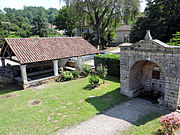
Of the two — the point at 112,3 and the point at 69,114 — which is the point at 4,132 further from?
the point at 112,3

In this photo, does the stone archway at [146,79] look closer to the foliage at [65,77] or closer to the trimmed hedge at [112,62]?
the trimmed hedge at [112,62]

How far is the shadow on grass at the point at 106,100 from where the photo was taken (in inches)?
381

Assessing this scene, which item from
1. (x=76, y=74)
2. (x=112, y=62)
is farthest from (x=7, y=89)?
(x=112, y=62)

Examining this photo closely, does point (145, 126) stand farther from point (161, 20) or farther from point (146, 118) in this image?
point (161, 20)

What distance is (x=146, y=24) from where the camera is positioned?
25.2 meters

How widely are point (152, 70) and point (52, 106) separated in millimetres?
7748

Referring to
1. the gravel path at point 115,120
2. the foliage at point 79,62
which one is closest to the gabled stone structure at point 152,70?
the gravel path at point 115,120

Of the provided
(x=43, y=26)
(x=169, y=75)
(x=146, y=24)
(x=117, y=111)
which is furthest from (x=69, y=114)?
(x=43, y=26)

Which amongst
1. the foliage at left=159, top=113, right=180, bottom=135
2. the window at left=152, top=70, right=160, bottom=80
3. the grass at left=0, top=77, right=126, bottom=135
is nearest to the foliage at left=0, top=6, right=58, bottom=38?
the grass at left=0, top=77, right=126, bottom=135

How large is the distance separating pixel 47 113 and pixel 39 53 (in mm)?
7994

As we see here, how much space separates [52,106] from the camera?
10094 millimetres

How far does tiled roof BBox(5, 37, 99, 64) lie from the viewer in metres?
14.3

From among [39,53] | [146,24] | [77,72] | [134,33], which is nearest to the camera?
[39,53]

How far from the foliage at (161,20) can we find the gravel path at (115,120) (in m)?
17.2
